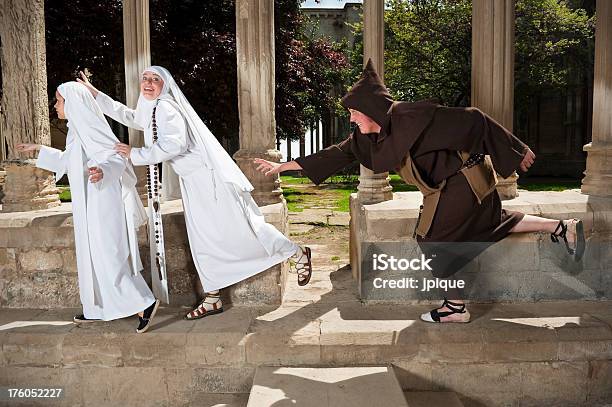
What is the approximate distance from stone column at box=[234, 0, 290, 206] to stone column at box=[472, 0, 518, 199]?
1.74m

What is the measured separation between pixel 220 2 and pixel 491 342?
958 centimetres

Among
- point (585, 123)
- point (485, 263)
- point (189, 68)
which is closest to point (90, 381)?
point (485, 263)

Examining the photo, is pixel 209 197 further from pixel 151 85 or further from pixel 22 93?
pixel 22 93

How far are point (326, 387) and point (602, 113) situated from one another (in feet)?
10.7

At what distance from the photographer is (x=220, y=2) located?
10992mm

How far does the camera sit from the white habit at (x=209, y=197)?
3.40m

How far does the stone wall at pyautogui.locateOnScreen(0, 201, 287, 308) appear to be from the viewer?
393 centimetres

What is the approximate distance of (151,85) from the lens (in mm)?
3422

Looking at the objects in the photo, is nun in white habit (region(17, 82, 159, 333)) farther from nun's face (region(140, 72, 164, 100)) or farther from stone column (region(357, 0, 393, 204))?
stone column (region(357, 0, 393, 204))

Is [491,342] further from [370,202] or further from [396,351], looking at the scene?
[370,202]

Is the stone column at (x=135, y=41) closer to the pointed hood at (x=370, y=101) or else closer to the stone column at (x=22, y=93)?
the stone column at (x=22, y=93)

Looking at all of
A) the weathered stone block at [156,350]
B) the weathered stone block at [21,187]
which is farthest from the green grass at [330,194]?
the weathered stone block at [156,350]

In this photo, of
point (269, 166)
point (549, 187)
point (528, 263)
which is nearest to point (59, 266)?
point (269, 166)

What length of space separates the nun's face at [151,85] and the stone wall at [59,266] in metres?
0.92
